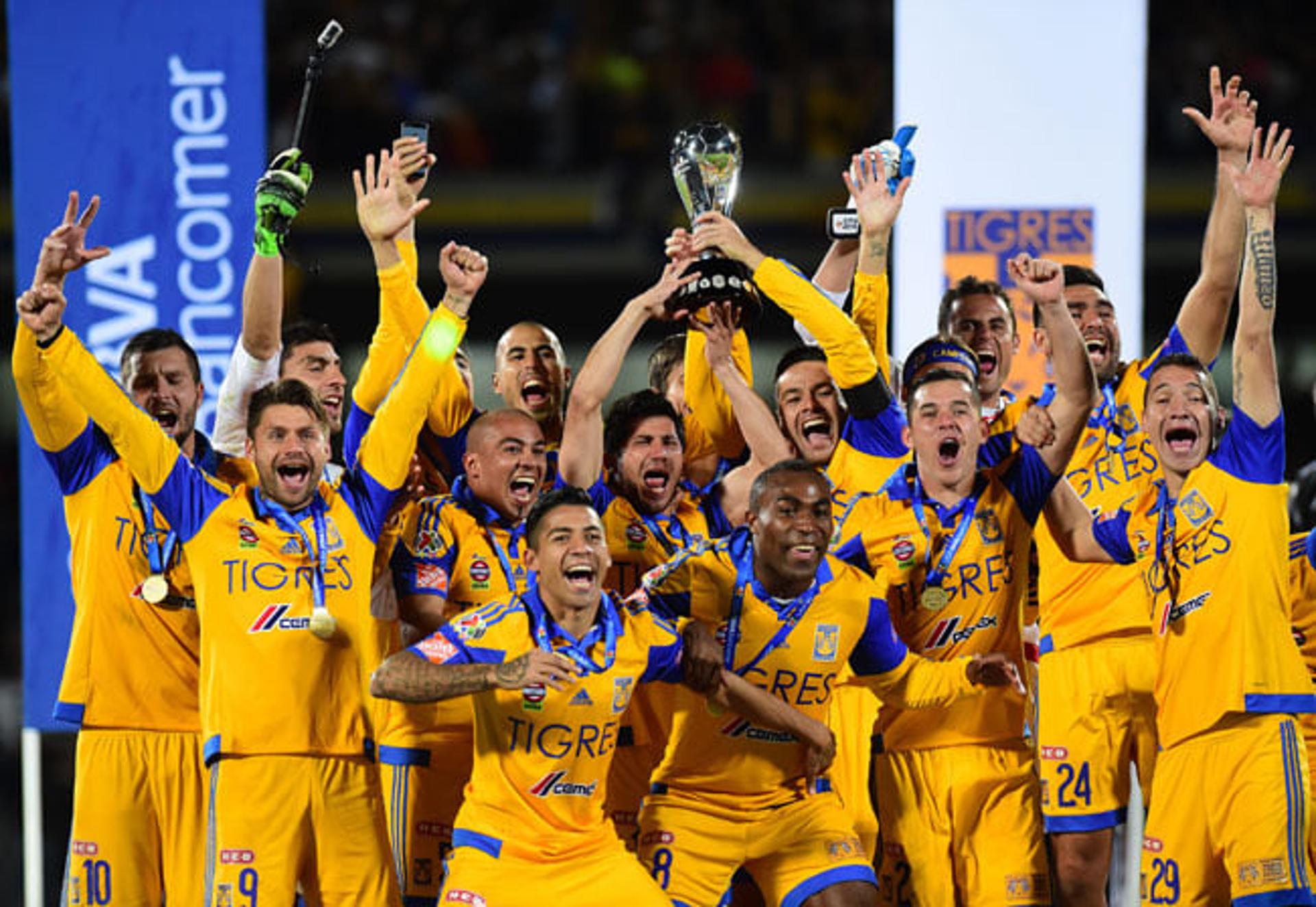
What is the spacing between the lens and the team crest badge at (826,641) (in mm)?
6398

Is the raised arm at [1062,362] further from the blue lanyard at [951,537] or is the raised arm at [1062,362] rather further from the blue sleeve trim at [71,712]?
the blue sleeve trim at [71,712]

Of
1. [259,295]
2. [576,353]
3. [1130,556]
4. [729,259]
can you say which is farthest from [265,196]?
[576,353]

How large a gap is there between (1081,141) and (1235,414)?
2377 mm

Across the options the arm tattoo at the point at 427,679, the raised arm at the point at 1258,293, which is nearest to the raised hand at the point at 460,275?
the arm tattoo at the point at 427,679

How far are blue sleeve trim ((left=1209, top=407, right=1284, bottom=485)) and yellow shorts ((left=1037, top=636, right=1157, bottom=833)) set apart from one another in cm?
83

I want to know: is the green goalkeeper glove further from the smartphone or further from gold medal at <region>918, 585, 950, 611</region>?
gold medal at <region>918, 585, 950, 611</region>

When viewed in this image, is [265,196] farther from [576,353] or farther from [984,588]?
[576,353]

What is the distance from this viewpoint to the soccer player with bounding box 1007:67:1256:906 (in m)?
7.08

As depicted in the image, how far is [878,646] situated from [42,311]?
2.90m

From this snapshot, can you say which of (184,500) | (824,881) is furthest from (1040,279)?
(184,500)

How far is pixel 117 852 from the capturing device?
670 cm

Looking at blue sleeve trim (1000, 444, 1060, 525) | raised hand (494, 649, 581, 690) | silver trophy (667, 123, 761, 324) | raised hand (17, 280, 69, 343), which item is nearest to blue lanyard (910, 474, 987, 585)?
blue sleeve trim (1000, 444, 1060, 525)

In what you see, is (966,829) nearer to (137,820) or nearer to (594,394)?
(594,394)

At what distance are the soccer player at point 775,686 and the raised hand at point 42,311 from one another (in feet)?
6.88
